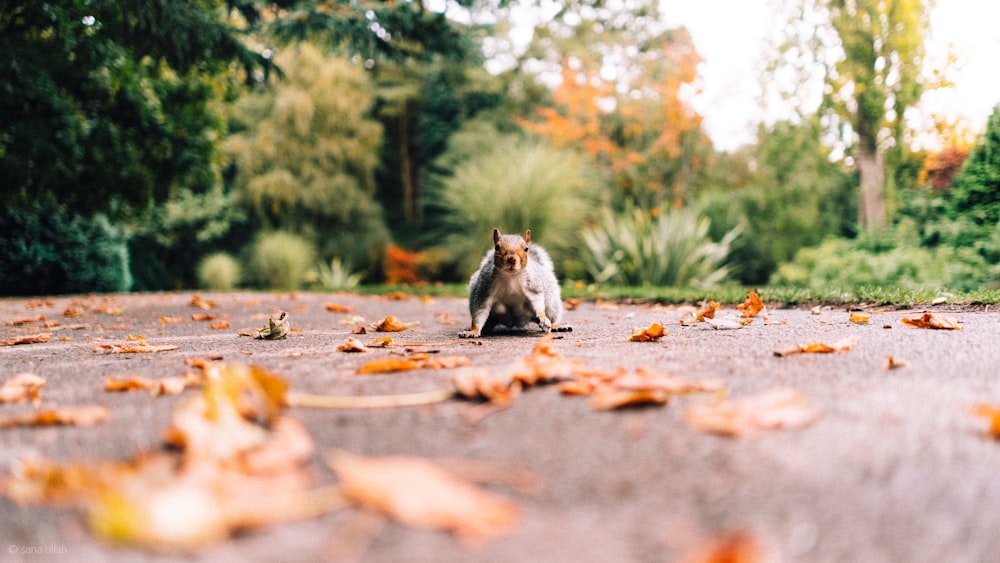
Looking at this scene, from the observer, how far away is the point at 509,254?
2.87 m

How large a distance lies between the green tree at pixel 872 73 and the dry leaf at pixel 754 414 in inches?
350

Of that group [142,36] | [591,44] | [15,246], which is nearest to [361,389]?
[142,36]

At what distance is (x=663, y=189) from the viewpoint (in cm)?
1400

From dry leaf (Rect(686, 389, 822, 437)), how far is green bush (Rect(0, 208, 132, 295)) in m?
10.3

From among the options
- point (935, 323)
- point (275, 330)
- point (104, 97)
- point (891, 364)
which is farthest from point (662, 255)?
point (104, 97)

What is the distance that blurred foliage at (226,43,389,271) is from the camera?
1622cm

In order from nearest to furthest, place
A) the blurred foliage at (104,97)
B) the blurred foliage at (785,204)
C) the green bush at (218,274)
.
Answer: the blurred foliage at (104,97) → the blurred foliage at (785,204) → the green bush at (218,274)

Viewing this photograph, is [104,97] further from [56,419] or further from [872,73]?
→ [872,73]

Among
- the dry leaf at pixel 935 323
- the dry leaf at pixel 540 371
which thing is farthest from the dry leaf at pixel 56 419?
the dry leaf at pixel 935 323

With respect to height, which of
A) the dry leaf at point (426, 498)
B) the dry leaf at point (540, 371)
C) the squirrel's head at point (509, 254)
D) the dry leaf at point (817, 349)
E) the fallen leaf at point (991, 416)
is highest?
the squirrel's head at point (509, 254)

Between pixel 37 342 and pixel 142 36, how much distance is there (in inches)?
167

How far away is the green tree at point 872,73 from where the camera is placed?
926cm

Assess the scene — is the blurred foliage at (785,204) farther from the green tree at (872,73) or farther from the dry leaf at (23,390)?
the dry leaf at (23,390)

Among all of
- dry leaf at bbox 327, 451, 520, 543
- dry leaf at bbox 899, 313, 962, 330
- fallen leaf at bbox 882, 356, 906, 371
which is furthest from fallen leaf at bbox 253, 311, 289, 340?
dry leaf at bbox 899, 313, 962, 330
